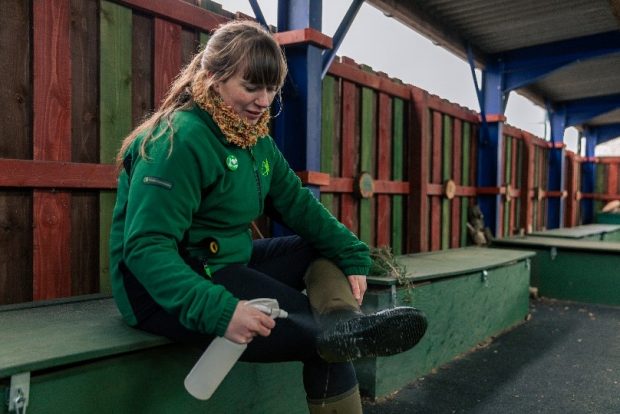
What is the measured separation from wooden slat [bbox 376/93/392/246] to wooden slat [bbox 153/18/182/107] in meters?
2.20

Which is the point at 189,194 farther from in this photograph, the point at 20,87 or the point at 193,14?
the point at 193,14

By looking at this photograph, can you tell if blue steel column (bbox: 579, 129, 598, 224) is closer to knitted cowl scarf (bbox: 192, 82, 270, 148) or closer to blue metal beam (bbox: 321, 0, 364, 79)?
blue metal beam (bbox: 321, 0, 364, 79)

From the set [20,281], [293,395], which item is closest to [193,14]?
[20,281]

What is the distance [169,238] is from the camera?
4.92 ft

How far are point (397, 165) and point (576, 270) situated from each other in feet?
8.18

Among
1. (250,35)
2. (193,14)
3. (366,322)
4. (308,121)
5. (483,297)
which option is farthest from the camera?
(483,297)

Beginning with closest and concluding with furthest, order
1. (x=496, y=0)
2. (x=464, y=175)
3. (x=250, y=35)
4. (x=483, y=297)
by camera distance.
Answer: (x=250, y=35), (x=483, y=297), (x=496, y=0), (x=464, y=175)

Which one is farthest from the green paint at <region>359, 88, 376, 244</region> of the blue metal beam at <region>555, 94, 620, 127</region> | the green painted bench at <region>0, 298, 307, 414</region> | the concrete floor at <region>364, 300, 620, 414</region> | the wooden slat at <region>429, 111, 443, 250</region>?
the blue metal beam at <region>555, 94, 620, 127</region>

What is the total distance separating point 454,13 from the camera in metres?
5.59

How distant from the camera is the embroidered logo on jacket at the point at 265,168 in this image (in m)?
1.96

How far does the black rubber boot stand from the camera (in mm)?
1483

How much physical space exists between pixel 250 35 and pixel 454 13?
4472 mm

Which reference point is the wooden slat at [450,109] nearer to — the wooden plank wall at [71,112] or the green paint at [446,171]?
the green paint at [446,171]

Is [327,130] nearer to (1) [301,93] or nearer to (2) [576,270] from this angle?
(1) [301,93]
